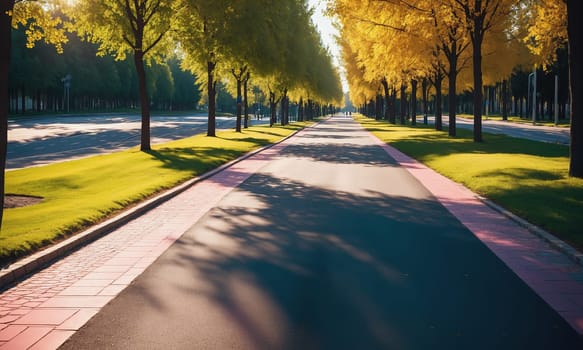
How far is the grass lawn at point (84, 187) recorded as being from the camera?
813 cm

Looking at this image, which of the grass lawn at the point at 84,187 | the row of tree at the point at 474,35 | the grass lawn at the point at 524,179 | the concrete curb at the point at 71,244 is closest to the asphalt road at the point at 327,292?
the concrete curb at the point at 71,244

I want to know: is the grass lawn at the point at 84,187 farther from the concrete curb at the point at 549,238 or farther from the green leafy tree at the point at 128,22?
the concrete curb at the point at 549,238

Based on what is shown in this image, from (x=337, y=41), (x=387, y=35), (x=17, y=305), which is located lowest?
(x=17, y=305)

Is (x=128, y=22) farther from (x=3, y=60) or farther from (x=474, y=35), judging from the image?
A: (x=3, y=60)

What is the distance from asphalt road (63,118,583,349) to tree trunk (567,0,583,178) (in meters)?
6.07

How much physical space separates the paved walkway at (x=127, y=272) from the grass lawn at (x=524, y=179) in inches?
21.8

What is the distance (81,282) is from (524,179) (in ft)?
36.5

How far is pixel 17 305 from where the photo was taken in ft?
17.6

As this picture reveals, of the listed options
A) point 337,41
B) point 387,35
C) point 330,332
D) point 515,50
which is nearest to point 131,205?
point 330,332

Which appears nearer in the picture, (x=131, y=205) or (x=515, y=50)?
(x=131, y=205)

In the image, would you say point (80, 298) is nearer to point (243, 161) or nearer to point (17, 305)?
point (17, 305)

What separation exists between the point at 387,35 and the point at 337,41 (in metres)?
32.3

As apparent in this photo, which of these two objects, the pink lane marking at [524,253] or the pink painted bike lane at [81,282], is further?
the pink lane marking at [524,253]

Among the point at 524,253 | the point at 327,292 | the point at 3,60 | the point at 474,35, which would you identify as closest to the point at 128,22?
the point at 474,35
